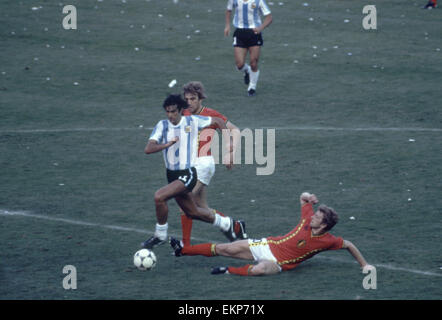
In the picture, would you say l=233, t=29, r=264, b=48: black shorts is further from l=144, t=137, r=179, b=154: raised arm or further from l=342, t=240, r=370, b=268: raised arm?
l=342, t=240, r=370, b=268: raised arm

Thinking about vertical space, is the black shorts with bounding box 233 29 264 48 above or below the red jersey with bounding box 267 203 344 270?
above

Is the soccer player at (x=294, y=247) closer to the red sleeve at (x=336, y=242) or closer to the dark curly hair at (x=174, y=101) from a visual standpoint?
the red sleeve at (x=336, y=242)

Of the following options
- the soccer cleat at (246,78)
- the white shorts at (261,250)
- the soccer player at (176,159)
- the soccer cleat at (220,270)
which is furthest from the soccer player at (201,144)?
the soccer cleat at (246,78)

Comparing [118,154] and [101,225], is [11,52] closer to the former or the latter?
[118,154]

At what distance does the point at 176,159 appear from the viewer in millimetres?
9141

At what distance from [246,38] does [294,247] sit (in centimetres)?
865

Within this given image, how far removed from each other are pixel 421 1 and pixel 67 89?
12.9 metres

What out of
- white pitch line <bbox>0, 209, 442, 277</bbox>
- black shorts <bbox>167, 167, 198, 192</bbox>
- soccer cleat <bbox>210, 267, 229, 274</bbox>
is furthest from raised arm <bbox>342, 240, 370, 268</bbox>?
black shorts <bbox>167, 167, 198, 192</bbox>

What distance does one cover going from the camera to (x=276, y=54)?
1975 centimetres

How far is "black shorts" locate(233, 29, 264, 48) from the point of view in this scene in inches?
640

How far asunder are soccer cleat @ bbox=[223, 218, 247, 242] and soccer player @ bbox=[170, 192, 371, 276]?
66 centimetres

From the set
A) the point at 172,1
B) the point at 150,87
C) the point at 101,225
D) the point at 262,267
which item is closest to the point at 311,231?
the point at 262,267

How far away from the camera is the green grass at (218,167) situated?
8484 mm

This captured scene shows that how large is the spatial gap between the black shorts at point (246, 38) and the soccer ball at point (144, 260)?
862cm
